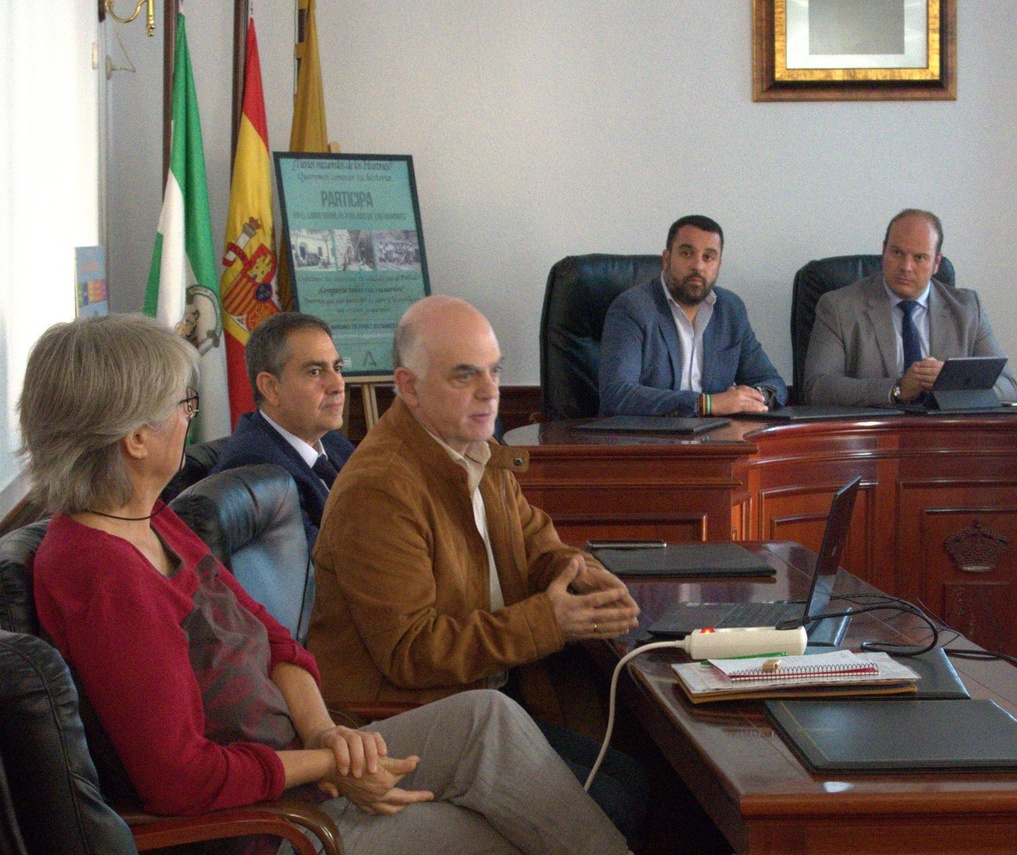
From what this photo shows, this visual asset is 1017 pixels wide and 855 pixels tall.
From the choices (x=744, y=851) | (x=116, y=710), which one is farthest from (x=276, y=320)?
(x=744, y=851)

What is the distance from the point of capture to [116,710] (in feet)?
4.05

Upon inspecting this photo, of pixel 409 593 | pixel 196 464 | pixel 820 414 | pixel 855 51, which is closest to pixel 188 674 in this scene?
pixel 409 593

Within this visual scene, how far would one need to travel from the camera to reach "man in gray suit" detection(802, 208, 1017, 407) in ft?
12.9

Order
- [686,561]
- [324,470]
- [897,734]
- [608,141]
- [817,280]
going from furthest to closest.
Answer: [608,141], [817,280], [324,470], [686,561], [897,734]

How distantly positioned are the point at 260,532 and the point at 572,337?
215cm

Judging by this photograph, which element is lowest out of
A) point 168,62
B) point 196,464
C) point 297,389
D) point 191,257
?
point 196,464

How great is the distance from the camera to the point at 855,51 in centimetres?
460

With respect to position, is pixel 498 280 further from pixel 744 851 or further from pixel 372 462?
pixel 744 851

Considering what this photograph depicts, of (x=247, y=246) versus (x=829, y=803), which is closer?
(x=829, y=803)

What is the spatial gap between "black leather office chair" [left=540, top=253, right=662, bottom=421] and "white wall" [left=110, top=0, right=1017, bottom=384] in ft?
2.03

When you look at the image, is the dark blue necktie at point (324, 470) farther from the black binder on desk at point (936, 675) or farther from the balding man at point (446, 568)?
the black binder on desk at point (936, 675)

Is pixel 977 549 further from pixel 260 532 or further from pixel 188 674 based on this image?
pixel 188 674

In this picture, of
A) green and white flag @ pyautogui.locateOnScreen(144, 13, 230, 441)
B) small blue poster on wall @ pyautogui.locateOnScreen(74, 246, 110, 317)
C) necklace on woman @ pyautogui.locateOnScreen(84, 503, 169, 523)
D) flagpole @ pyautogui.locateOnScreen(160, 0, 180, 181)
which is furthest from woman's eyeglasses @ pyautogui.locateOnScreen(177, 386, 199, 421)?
flagpole @ pyautogui.locateOnScreen(160, 0, 180, 181)

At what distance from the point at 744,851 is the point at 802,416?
2251mm
